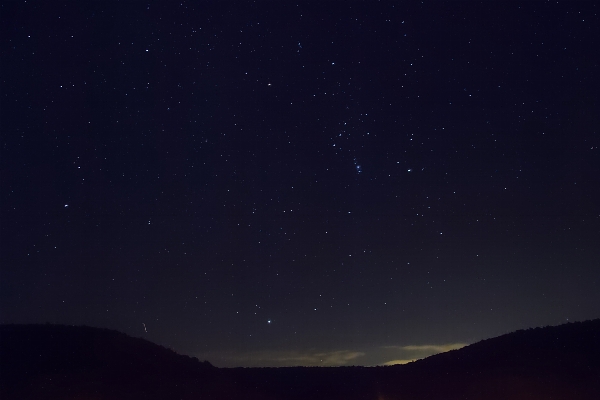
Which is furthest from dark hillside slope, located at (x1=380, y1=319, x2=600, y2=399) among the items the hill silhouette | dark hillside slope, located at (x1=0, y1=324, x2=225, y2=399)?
dark hillside slope, located at (x1=0, y1=324, x2=225, y2=399)

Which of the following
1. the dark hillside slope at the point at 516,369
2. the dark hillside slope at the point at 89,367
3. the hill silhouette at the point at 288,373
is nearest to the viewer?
the dark hillside slope at the point at 516,369

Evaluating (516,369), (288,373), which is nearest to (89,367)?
(288,373)

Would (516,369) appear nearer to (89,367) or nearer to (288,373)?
(288,373)

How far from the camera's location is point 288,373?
21.5 metres

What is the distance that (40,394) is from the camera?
52.5ft

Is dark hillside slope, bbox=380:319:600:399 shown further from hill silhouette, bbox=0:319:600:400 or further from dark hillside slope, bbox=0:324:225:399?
dark hillside slope, bbox=0:324:225:399

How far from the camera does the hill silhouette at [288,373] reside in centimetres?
1644

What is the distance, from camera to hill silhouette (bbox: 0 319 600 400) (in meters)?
16.4

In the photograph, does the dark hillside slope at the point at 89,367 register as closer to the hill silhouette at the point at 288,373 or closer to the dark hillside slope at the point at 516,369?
the hill silhouette at the point at 288,373

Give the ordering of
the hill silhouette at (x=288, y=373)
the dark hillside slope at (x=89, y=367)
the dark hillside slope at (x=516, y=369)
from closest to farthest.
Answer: the dark hillside slope at (x=516, y=369) < the hill silhouette at (x=288, y=373) < the dark hillside slope at (x=89, y=367)

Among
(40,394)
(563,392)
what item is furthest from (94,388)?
(563,392)

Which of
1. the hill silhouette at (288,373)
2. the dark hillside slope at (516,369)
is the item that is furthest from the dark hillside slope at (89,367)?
the dark hillside slope at (516,369)

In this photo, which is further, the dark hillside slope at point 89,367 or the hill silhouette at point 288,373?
the dark hillside slope at point 89,367

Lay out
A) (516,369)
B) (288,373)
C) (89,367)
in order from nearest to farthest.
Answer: (516,369)
(89,367)
(288,373)
